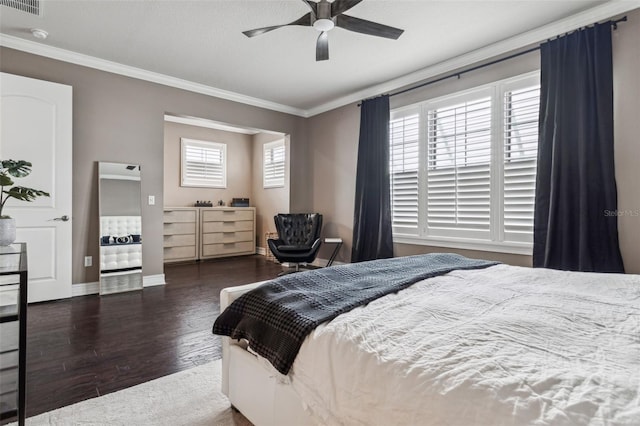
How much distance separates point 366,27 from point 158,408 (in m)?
2.91

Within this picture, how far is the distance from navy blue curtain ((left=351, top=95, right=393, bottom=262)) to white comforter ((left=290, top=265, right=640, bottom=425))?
306 centimetres

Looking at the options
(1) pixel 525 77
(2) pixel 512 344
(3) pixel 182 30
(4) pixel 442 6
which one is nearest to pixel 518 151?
(1) pixel 525 77

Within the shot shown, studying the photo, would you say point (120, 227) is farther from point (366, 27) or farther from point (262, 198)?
point (366, 27)

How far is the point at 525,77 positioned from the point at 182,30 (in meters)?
3.46

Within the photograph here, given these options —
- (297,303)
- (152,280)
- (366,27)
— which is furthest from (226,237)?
(297,303)

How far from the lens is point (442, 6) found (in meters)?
2.87

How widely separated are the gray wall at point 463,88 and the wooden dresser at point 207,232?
77.1 inches

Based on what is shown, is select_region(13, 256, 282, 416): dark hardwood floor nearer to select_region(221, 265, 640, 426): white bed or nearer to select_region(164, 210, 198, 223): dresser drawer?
select_region(221, 265, 640, 426): white bed

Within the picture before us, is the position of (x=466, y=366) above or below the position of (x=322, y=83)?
below

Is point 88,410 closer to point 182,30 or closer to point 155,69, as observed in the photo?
point 182,30

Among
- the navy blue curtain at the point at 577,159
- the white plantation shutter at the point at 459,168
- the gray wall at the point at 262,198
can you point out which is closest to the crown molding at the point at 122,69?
the gray wall at the point at 262,198

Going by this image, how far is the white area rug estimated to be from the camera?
5.30 feet

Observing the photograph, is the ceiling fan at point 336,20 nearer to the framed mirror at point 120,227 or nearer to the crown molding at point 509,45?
the crown molding at point 509,45

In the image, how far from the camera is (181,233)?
245 inches
